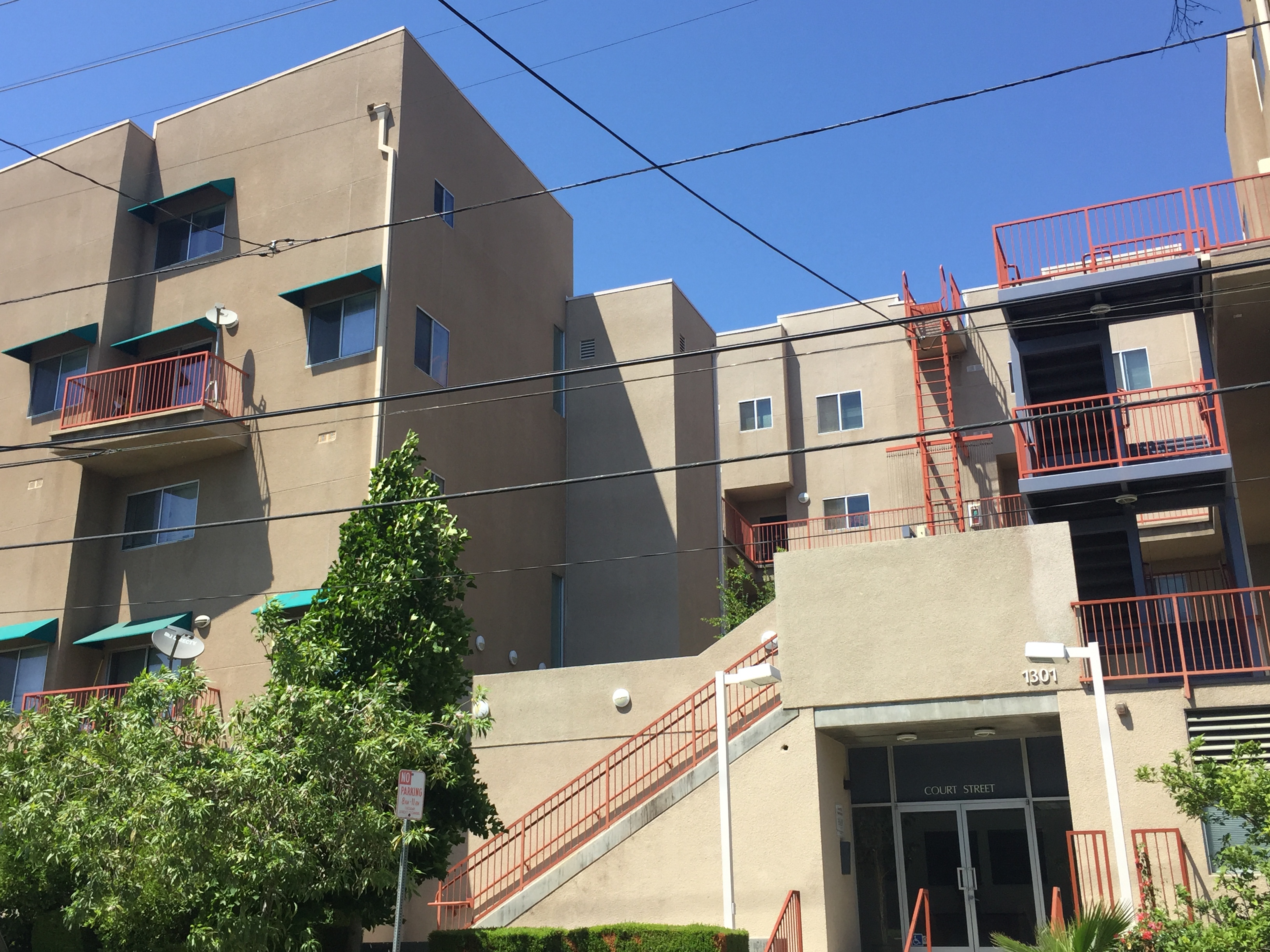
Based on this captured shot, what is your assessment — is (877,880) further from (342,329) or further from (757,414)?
(757,414)

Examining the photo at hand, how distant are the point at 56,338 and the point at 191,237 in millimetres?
3740

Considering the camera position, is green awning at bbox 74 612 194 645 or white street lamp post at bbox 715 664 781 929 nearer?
white street lamp post at bbox 715 664 781 929

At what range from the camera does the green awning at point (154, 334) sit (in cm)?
2491

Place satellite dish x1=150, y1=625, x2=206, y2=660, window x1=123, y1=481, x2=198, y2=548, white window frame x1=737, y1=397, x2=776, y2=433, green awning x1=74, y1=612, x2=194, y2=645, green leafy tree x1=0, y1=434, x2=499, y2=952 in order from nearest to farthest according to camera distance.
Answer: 1. green leafy tree x1=0, y1=434, x2=499, y2=952
2. satellite dish x1=150, y1=625, x2=206, y2=660
3. green awning x1=74, y1=612, x2=194, y2=645
4. window x1=123, y1=481, x2=198, y2=548
5. white window frame x1=737, y1=397, x2=776, y2=433

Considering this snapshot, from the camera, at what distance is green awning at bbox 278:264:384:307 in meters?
23.5

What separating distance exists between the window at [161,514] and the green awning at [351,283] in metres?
4.40

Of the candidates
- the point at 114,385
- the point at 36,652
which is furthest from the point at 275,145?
the point at 36,652

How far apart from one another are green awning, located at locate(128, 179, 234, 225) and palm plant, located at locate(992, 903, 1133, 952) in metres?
22.1

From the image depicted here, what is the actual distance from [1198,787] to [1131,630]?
4969 mm

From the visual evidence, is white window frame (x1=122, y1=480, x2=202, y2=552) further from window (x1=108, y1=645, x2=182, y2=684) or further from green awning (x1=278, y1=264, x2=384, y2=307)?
green awning (x1=278, y1=264, x2=384, y2=307)

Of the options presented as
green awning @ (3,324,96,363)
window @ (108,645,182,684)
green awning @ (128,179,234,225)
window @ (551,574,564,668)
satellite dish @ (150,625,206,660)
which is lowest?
satellite dish @ (150,625,206,660)

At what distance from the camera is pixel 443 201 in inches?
1032

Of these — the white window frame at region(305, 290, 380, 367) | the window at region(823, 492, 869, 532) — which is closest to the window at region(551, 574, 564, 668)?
the window at region(823, 492, 869, 532)

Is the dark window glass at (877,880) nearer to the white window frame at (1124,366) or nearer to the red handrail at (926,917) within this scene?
the red handrail at (926,917)
